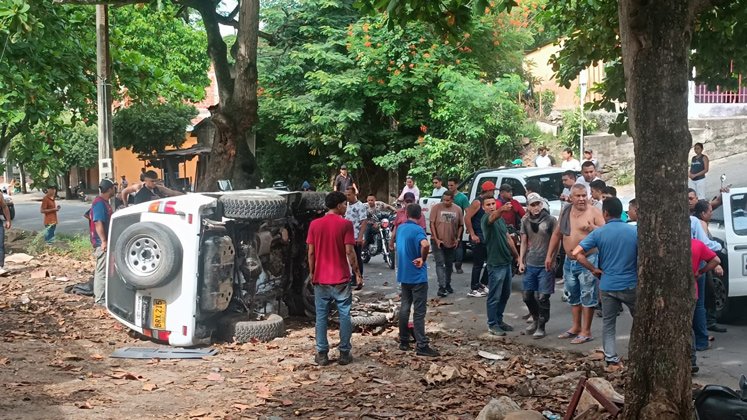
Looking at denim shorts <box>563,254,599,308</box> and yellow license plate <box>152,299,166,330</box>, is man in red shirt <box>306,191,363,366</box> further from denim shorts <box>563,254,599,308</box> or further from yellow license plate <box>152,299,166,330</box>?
denim shorts <box>563,254,599,308</box>

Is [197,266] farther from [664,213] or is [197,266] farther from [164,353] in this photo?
[664,213]

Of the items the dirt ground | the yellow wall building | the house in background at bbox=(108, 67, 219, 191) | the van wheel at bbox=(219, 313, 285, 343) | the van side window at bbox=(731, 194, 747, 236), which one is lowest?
the dirt ground

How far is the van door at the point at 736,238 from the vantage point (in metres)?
9.91

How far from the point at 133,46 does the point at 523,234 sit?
31.4 metres

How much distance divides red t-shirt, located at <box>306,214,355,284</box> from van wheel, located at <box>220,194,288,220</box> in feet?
3.11

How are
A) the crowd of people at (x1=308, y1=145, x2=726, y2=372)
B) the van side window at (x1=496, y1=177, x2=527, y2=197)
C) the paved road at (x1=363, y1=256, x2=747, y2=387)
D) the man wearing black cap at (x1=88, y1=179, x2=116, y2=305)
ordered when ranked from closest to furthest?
the crowd of people at (x1=308, y1=145, x2=726, y2=372) → the paved road at (x1=363, y1=256, x2=747, y2=387) → the man wearing black cap at (x1=88, y1=179, x2=116, y2=305) → the van side window at (x1=496, y1=177, x2=527, y2=197)

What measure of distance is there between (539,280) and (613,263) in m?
1.96

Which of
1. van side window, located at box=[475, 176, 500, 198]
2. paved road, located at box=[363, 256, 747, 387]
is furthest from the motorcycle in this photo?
van side window, located at box=[475, 176, 500, 198]

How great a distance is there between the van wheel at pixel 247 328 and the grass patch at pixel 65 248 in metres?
8.76

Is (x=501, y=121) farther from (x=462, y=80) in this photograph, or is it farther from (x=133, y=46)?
(x=133, y=46)

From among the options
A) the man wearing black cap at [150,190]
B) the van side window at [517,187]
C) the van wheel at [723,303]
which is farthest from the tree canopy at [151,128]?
the van wheel at [723,303]

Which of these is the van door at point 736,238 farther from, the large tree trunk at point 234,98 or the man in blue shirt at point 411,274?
the large tree trunk at point 234,98

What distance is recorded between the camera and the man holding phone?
518 inches

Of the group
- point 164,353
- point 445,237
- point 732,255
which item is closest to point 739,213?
point 732,255
